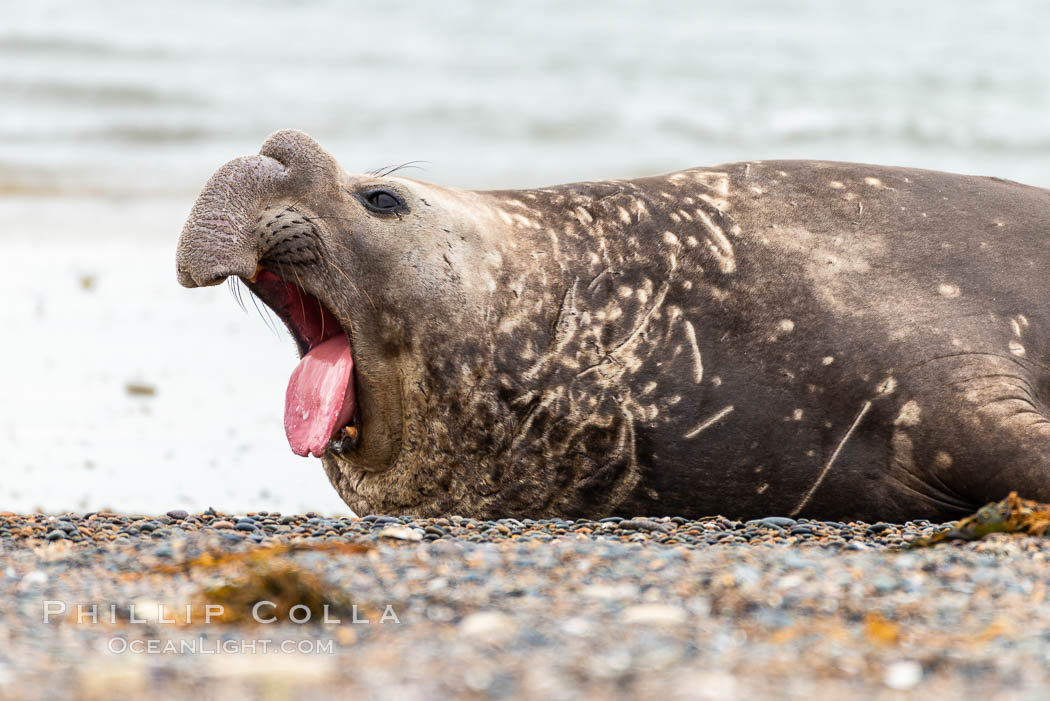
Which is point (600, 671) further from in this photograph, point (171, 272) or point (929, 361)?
point (171, 272)

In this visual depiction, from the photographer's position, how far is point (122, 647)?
114 inches

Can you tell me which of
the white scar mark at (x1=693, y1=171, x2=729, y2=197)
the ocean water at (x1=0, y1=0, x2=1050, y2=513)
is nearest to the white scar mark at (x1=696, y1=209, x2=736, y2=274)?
the white scar mark at (x1=693, y1=171, x2=729, y2=197)

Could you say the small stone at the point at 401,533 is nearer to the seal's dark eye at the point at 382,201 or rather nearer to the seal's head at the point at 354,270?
the seal's head at the point at 354,270

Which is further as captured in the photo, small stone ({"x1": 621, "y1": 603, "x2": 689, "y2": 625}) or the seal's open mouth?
the seal's open mouth

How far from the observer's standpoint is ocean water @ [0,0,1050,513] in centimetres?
735

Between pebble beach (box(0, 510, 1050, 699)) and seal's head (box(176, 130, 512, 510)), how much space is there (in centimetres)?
72

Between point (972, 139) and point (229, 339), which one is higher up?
point (972, 139)

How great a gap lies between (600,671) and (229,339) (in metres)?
6.66

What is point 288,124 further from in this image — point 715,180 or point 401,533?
point 401,533

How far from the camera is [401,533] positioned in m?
4.17

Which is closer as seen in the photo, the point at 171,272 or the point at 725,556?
the point at 725,556

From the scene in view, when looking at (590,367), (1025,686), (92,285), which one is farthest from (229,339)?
(1025,686)

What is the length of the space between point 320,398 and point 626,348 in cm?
110

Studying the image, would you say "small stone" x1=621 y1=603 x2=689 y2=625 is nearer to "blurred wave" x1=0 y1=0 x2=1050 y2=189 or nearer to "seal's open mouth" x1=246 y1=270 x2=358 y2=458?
"seal's open mouth" x1=246 y1=270 x2=358 y2=458
